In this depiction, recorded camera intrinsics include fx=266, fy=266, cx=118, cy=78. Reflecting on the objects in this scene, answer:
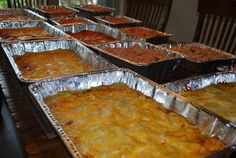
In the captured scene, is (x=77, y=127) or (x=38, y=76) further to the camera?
(x=38, y=76)

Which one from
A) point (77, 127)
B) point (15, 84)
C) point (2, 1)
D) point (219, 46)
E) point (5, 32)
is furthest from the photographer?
point (2, 1)

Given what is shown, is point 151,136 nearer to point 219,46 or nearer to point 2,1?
point 219,46

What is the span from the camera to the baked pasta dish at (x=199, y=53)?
1559 millimetres

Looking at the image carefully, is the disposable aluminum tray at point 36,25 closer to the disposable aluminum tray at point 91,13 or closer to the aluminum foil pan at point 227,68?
the disposable aluminum tray at point 91,13

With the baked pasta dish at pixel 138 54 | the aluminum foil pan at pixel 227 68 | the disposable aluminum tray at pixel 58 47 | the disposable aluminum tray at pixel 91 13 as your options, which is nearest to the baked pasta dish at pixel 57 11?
the disposable aluminum tray at pixel 91 13

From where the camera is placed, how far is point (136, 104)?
1093 mm

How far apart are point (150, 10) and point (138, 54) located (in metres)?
1.53

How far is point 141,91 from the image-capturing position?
1.20 metres

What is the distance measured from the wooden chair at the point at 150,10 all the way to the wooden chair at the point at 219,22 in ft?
1.61

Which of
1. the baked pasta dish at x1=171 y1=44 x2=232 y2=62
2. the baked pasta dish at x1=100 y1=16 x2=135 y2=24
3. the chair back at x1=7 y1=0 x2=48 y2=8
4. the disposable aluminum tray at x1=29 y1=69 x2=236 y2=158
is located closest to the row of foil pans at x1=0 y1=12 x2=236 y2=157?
the disposable aluminum tray at x1=29 y1=69 x2=236 y2=158

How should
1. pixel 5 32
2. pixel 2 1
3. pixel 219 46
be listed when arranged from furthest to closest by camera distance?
pixel 2 1, pixel 219 46, pixel 5 32

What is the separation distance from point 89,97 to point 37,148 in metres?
0.36

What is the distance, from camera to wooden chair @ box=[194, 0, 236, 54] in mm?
2133

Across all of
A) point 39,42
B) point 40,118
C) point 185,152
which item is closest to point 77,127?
point 40,118
